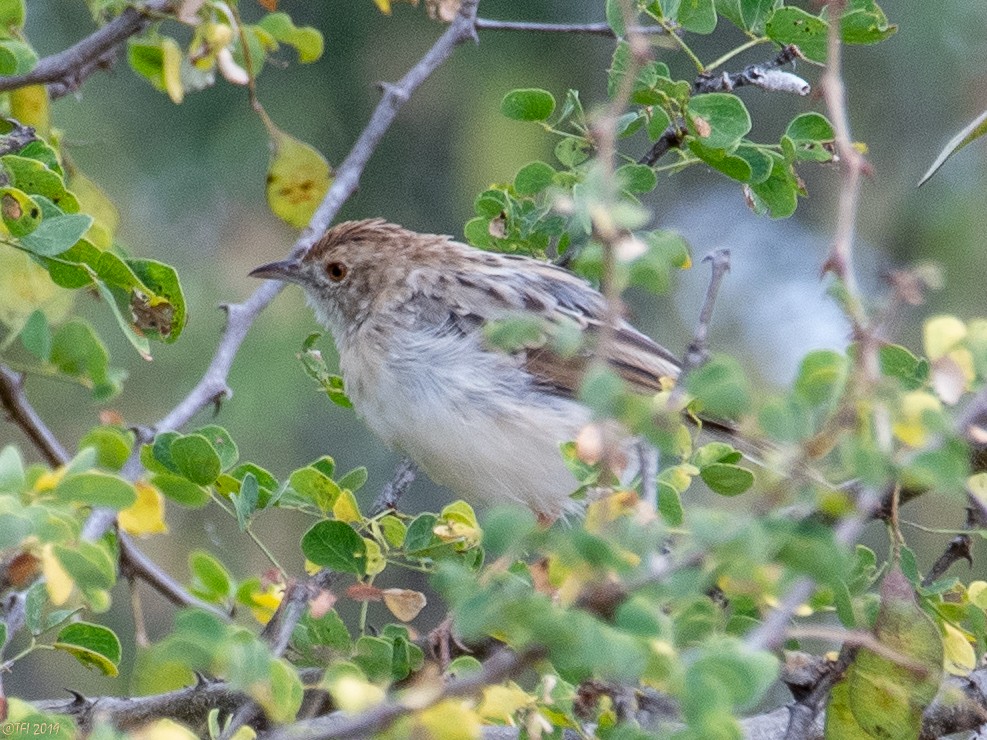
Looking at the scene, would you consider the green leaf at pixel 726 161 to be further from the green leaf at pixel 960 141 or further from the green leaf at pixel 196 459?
the green leaf at pixel 196 459

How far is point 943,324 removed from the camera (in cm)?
189

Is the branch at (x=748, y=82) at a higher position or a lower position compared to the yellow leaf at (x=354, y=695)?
higher

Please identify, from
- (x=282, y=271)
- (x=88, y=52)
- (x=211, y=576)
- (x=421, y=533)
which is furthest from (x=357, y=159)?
(x=421, y=533)

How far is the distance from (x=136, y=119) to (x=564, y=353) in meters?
6.09

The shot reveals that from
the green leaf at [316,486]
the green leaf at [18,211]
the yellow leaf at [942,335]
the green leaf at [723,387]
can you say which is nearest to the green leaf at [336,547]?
the green leaf at [316,486]

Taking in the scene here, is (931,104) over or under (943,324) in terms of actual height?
under

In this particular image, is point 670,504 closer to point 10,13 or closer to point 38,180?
point 38,180

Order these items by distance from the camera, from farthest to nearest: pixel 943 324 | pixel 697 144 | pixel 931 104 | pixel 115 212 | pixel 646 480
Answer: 1. pixel 931 104
2. pixel 115 212
3. pixel 697 144
4. pixel 646 480
5. pixel 943 324

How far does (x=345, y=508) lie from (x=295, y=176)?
5.79ft

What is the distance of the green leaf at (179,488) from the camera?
3061 millimetres

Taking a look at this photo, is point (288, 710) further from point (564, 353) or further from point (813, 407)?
point (813, 407)

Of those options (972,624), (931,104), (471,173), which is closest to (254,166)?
(471,173)

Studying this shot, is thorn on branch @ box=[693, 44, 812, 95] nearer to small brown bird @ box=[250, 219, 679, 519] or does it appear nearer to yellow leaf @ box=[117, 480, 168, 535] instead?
small brown bird @ box=[250, 219, 679, 519]

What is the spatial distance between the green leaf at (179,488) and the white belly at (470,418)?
61.0 inches
